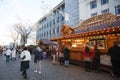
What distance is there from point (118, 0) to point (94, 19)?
13174mm

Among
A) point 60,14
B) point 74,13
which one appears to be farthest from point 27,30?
point 74,13

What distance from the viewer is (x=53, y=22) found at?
5094cm

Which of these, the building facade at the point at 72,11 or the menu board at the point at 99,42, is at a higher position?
the building facade at the point at 72,11

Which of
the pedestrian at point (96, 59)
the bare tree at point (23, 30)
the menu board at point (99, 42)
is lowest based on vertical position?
the pedestrian at point (96, 59)

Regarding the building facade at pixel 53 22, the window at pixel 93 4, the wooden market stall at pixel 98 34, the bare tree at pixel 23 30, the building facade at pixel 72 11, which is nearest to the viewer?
the wooden market stall at pixel 98 34

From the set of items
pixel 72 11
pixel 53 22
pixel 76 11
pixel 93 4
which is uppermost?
pixel 93 4

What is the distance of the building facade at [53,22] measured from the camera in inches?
1741

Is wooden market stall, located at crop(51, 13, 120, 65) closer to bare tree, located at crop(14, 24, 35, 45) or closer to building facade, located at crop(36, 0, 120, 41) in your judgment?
building facade, located at crop(36, 0, 120, 41)

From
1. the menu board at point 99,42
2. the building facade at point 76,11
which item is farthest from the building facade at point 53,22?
the menu board at point 99,42

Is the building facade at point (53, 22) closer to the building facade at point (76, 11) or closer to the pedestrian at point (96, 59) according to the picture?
the building facade at point (76, 11)

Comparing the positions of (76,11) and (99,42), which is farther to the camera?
(76,11)

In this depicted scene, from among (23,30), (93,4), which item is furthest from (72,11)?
(23,30)

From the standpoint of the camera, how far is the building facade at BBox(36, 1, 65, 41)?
4422 centimetres

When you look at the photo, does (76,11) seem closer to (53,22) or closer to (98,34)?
(53,22)
